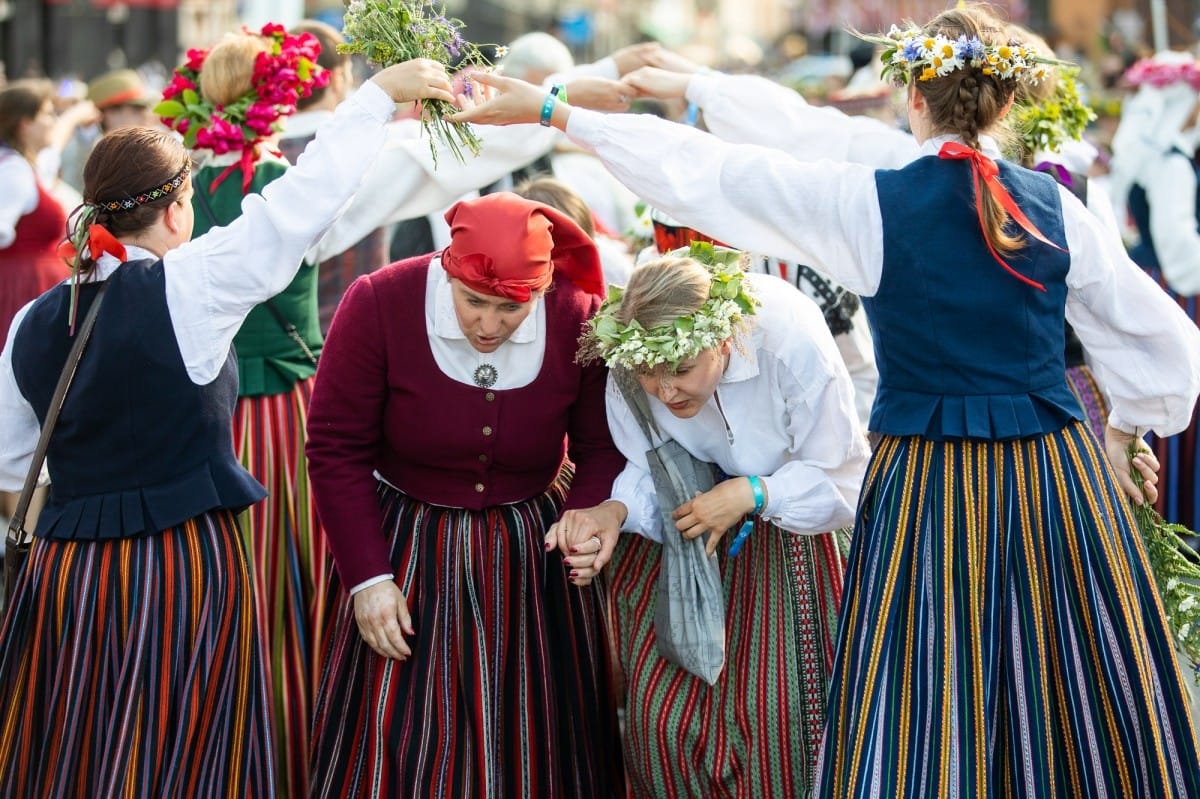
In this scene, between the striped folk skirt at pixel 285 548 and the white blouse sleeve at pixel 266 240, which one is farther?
the striped folk skirt at pixel 285 548

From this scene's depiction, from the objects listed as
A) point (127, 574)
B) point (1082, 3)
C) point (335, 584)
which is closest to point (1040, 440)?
point (335, 584)

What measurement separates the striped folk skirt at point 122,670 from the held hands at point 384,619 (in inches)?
11.1

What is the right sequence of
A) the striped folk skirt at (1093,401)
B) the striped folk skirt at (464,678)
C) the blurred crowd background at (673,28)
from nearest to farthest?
the striped folk skirt at (464,678) < the striped folk skirt at (1093,401) < the blurred crowd background at (673,28)

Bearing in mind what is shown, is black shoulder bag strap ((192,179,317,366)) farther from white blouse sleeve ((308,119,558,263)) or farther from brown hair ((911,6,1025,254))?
brown hair ((911,6,1025,254))

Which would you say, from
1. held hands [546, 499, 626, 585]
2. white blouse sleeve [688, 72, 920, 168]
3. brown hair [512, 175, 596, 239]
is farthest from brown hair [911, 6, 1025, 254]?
brown hair [512, 175, 596, 239]

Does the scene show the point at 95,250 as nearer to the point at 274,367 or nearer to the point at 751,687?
the point at 274,367

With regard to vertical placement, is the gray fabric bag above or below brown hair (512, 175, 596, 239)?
below

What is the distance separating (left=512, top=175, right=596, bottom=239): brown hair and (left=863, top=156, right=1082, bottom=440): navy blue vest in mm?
1244

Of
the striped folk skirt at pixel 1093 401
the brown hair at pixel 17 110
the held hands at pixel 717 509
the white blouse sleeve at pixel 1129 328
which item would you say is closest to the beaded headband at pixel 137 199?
the held hands at pixel 717 509

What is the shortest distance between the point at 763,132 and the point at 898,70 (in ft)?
2.74

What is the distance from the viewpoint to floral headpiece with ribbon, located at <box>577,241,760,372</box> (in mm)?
2998

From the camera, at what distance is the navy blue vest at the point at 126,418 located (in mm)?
2861

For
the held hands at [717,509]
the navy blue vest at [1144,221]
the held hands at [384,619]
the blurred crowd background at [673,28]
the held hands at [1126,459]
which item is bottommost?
the blurred crowd background at [673,28]

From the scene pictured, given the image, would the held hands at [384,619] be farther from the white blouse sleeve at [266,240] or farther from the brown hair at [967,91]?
the brown hair at [967,91]
